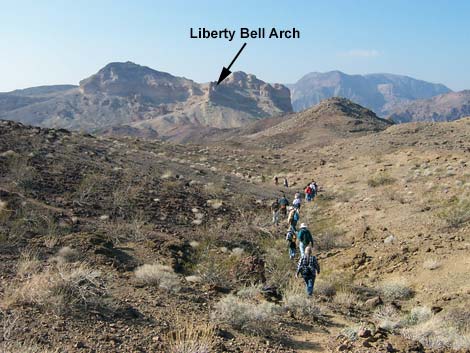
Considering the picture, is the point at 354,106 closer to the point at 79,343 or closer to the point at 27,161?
the point at 27,161

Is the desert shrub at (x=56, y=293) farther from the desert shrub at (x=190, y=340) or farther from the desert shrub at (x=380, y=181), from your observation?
the desert shrub at (x=380, y=181)

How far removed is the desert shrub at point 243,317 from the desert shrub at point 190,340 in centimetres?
40

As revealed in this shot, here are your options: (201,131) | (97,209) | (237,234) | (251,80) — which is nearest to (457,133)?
(237,234)

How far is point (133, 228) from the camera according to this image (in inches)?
551

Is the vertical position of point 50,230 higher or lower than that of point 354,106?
lower

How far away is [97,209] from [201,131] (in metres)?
94.2

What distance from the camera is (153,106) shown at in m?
174

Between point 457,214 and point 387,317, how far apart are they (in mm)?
7077

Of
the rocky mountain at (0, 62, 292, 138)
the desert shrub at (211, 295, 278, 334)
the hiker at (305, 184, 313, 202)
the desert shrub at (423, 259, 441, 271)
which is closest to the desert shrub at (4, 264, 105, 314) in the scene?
the desert shrub at (211, 295, 278, 334)

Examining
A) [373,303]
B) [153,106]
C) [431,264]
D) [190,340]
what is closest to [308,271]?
[373,303]

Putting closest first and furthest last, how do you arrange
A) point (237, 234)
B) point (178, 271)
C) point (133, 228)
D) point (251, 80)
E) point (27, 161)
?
point (178, 271), point (133, 228), point (237, 234), point (27, 161), point (251, 80)

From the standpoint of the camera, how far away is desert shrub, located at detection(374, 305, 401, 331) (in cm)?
750

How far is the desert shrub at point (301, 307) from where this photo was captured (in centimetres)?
779

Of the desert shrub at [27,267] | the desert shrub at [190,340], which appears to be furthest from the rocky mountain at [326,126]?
the desert shrub at [190,340]
